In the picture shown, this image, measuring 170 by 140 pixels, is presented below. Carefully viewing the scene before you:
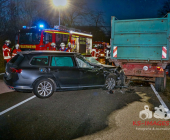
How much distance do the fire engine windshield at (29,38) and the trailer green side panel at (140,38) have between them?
706 centimetres

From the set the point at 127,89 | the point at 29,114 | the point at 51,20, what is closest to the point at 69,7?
the point at 51,20

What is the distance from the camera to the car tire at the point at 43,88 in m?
6.41

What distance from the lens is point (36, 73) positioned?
6414 mm

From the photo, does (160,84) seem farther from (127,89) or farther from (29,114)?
(29,114)

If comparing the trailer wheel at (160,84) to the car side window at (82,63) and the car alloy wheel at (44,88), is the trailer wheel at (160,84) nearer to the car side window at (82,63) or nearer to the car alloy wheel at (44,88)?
the car side window at (82,63)

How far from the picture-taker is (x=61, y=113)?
516cm

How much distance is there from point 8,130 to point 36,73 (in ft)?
8.64

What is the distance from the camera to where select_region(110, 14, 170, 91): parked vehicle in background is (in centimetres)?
755

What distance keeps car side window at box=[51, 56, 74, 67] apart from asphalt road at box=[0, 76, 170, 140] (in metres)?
1.11

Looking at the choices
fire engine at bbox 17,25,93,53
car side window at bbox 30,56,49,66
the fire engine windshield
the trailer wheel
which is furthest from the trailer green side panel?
the fire engine windshield

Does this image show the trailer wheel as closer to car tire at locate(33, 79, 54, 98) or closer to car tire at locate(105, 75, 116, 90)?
car tire at locate(105, 75, 116, 90)

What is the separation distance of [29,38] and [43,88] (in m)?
8.45

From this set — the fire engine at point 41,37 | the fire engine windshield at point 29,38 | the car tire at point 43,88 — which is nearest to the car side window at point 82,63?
the car tire at point 43,88

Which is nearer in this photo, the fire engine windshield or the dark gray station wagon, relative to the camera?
the dark gray station wagon
